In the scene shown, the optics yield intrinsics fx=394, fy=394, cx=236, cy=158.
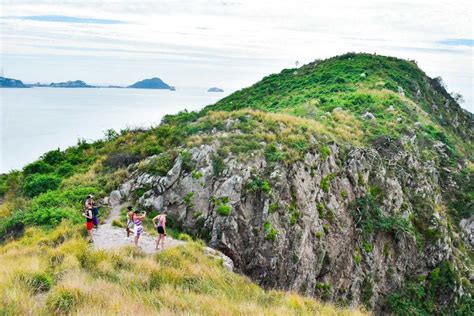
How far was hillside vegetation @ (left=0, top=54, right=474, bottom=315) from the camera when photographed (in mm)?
10602

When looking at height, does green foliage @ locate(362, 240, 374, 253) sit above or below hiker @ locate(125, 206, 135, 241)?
below

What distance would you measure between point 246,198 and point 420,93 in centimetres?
3631

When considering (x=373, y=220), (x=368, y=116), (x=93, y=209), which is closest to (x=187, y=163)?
(x=93, y=209)

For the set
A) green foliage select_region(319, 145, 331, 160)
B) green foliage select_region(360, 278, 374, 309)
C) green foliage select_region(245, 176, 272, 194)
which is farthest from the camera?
green foliage select_region(319, 145, 331, 160)

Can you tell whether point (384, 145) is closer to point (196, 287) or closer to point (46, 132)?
point (196, 287)

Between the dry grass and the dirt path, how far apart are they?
0.64 m

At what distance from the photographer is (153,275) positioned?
1051cm

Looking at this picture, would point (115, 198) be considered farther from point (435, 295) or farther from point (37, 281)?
point (435, 295)

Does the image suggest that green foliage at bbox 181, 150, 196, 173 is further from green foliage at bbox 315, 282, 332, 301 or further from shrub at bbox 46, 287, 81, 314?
Result: shrub at bbox 46, 287, 81, 314

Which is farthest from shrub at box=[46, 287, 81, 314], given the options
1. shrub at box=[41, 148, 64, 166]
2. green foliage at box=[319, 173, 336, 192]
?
shrub at box=[41, 148, 64, 166]

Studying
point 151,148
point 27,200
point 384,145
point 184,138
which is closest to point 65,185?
point 27,200

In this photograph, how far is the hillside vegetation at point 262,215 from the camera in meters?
10.6

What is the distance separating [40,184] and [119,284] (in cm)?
1187

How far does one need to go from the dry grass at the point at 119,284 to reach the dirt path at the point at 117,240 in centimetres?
64
